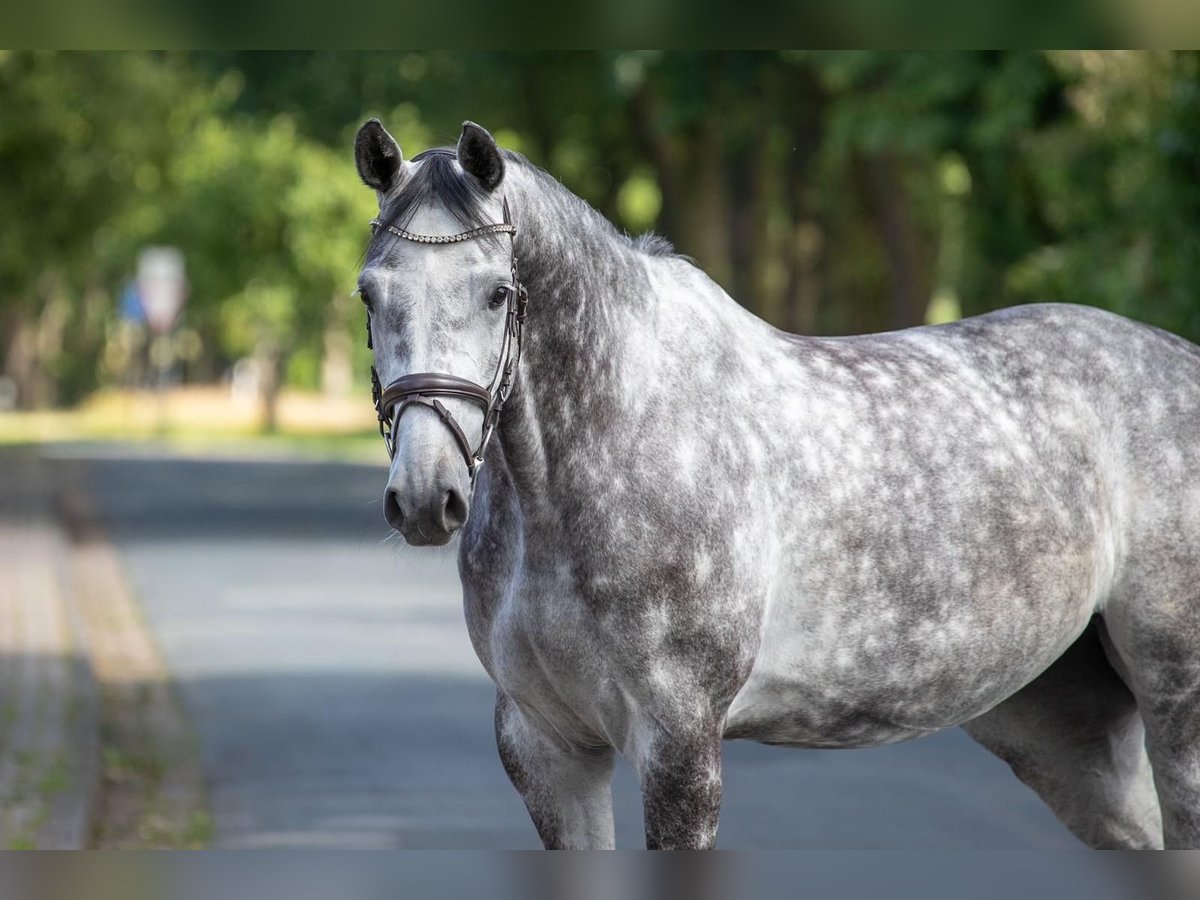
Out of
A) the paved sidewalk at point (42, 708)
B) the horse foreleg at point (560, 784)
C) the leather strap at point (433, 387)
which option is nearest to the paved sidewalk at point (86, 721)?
the paved sidewalk at point (42, 708)

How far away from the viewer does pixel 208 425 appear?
6788cm

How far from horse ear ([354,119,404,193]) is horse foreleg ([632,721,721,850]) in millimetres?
1071

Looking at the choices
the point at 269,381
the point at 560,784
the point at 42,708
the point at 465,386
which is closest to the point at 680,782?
the point at 560,784

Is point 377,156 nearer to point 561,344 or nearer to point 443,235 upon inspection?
point 443,235

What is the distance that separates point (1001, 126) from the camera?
18.1 m

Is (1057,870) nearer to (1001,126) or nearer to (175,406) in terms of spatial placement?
(1001,126)

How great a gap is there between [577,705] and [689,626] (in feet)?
0.91

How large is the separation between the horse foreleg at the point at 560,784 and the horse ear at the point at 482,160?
1116mm

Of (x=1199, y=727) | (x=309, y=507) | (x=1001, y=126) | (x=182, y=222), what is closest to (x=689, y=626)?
(x=1199, y=727)

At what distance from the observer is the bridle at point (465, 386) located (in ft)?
11.1

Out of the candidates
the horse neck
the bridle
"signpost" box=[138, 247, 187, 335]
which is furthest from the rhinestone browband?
"signpost" box=[138, 247, 187, 335]

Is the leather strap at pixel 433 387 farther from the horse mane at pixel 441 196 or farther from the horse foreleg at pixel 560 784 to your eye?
the horse foreleg at pixel 560 784

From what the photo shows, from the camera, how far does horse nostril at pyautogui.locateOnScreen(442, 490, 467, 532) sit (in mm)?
3322

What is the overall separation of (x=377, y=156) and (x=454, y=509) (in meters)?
0.65
